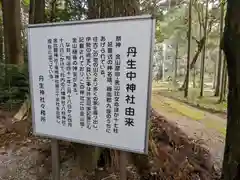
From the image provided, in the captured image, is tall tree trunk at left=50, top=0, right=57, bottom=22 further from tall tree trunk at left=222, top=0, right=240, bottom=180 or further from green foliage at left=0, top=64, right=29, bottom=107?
tall tree trunk at left=222, top=0, right=240, bottom=180

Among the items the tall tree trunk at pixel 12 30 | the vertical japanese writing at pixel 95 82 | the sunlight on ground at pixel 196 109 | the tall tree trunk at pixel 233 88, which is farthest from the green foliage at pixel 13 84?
the tall tree trunk at pixel 233 88

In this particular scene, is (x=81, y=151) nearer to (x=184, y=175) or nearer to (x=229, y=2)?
(x=184, y=175)

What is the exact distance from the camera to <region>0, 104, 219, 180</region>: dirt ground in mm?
3150

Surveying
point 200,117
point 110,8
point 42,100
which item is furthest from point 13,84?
point 200,117

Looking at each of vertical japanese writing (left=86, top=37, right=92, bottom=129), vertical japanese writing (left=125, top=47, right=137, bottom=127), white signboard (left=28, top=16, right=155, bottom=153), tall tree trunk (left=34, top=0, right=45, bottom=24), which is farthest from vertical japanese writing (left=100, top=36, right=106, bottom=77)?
tall tree trunk (left=34, top=0, right=45, bottom=24)

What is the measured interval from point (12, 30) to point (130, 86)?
19.1 feet

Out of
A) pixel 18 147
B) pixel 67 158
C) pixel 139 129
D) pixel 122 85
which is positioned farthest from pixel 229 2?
pixel 18 147

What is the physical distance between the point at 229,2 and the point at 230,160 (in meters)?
1.48

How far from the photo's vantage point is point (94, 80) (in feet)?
7.42

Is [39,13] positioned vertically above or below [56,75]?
above

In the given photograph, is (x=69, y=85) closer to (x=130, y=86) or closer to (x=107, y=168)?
(x=130, y=86)

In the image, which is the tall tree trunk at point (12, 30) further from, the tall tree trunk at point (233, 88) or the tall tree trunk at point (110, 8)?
the tall tree trunk at point (233, 88)

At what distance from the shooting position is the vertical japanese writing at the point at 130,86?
2.07 m

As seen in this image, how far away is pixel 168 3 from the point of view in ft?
51.9
